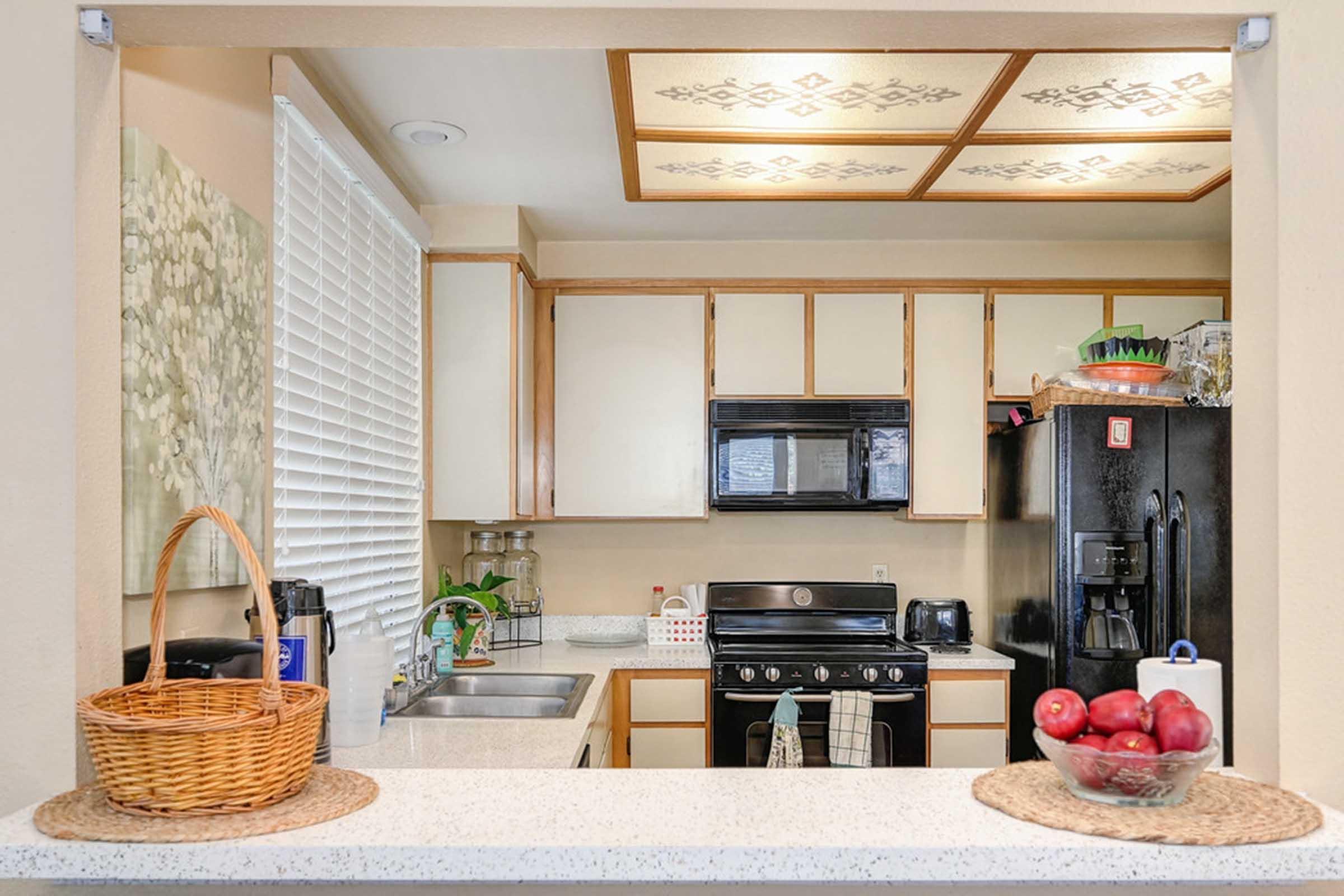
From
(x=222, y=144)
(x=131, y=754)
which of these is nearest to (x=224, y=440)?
(x=222, y=144)

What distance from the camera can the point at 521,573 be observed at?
4289 mm

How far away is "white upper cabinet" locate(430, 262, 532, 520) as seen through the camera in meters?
3.84

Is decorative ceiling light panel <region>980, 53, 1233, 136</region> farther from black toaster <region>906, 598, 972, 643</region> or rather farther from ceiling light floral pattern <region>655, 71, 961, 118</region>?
black toaster <region>906, 598, 972, 643</region>

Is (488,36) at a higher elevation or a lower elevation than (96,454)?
higher

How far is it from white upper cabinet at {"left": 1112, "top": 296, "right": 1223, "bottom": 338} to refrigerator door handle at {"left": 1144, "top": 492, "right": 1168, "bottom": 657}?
969 mm

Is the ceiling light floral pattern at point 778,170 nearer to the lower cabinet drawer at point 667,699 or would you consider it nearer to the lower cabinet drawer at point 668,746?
the lower cabinet drawer at point 667,699

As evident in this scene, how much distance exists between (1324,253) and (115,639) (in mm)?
1648

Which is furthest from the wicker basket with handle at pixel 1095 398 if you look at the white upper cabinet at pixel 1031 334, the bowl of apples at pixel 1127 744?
the bowl of apples at pixel 1127 744

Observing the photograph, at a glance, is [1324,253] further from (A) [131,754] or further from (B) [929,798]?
(A) [131,754]

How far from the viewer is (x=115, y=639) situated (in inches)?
58.6

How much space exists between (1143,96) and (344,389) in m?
2.07

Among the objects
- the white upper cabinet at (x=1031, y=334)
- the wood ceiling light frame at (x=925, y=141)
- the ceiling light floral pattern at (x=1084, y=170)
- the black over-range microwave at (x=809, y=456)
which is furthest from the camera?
the white upper cabinet at (x=1031, y=334)

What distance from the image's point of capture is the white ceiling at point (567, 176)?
262 cm

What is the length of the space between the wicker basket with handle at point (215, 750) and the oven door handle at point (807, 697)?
2.54 metres
